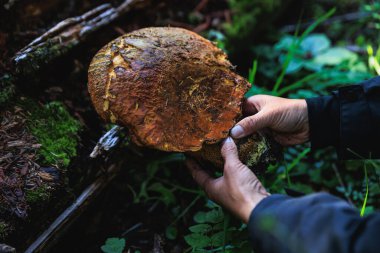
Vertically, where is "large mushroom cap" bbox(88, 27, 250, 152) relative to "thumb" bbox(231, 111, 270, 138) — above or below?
above

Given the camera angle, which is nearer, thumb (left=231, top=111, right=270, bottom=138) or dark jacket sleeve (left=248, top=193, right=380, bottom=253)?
dark jacket sleeve (left=248, top=193, right=380, bottom=253)

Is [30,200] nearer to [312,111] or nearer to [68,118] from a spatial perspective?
[68,118]

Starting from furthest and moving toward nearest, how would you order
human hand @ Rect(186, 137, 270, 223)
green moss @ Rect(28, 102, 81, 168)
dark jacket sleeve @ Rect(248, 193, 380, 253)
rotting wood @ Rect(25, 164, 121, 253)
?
green moss @ Rect(28, 102, 81, 168)
rotting wood @ Rect(25, 164, 121, 253)
human hand @ Rect(186, 137, 270, 223)
dark jacket sleeve @ Rect(248, 193, 380, 253)

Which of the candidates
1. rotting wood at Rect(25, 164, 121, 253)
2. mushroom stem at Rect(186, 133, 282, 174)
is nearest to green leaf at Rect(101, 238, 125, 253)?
rotting wood at Rect(25, 164, 121, 253)

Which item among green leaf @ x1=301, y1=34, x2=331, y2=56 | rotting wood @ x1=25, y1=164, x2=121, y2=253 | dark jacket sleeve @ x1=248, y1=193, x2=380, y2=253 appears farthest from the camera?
green leaf @ x1=301, y1=34, x2=331, y2=56

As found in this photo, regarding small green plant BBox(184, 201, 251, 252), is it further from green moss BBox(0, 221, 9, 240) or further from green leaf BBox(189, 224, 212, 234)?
green moss BBox(0, 221, 9, 240)

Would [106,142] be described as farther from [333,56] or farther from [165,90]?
[333,56]

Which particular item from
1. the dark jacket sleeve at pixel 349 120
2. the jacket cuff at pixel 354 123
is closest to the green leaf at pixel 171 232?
the dark jacket sleeve at pixel 349 120
